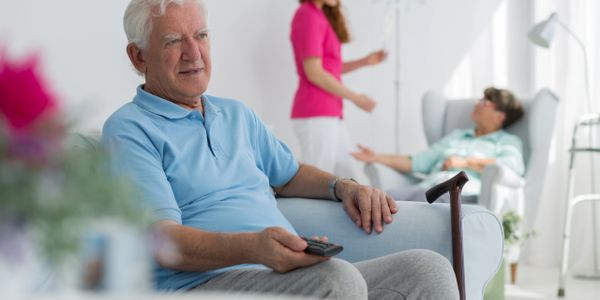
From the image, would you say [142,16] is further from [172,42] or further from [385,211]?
[385,211]

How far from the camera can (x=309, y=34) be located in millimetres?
4004

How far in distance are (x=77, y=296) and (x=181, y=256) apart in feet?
3.09

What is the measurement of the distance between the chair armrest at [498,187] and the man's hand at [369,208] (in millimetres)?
1871

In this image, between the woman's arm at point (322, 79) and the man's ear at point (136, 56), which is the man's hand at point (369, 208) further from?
the woman's arm at point (322, 79)

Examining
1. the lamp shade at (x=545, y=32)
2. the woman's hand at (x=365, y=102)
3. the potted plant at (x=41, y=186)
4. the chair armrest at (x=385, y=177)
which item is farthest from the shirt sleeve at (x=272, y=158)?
the lamp shade at (x=545, y=32)

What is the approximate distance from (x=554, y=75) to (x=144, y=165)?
10.9 feet

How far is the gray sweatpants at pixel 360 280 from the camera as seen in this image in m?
1.44

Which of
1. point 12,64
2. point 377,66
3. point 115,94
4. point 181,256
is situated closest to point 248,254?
point 181,256

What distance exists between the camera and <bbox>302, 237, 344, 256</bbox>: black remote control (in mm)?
1445

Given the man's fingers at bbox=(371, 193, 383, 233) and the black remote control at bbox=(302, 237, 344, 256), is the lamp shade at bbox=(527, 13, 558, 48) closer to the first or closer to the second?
the man's fingers at bbox=(371, 193, 383, 233)

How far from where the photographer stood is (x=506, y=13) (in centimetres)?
474

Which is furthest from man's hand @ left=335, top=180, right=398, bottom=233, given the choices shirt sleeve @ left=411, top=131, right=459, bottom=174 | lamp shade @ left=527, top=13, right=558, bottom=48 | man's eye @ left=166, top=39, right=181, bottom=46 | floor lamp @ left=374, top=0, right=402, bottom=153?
floor lamp @ left=374, top=0, right=402, bottom=153

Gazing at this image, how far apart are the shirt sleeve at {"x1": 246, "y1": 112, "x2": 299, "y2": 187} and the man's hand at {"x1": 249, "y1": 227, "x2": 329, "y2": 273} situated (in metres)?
0.60

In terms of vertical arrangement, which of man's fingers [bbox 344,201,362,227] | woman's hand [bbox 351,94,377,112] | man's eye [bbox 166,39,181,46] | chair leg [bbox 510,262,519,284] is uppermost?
man's eye [bbox 166,39,181,46]
